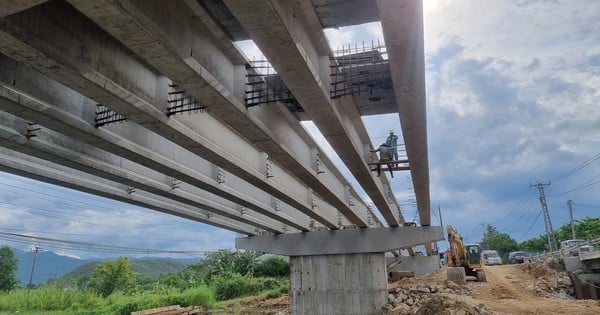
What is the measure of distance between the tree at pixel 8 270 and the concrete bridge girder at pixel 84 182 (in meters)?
38.3

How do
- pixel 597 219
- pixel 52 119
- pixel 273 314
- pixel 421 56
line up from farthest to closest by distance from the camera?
1. pixel 597 219
2. pixel 273 314
3. pixel 52 119
4. pixel 421 56

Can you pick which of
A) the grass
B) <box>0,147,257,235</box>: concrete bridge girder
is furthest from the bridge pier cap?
the grass

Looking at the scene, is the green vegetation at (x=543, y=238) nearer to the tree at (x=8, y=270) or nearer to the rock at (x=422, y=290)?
the rock at (x=422, y=290)

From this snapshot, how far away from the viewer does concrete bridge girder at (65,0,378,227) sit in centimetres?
453

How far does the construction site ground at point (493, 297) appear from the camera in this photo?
606 inches

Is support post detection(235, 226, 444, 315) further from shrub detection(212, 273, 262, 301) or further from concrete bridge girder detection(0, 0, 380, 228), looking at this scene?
shrub detection(212, 273, 262, 301)

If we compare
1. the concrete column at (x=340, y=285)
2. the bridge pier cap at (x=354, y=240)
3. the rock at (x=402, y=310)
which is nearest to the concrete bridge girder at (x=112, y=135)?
the bridge pier cap at (x=354, y=240)

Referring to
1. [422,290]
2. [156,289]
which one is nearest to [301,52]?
[422,290]

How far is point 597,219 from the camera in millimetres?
55656

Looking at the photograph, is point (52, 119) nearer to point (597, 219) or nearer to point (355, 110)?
point (355, 110)

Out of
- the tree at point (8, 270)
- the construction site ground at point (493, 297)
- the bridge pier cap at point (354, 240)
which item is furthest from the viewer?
the tree at point (8, 270)

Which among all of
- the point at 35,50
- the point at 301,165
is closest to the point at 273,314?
the point at 301,165

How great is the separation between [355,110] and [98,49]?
231 inches

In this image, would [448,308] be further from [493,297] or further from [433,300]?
[493,297]
